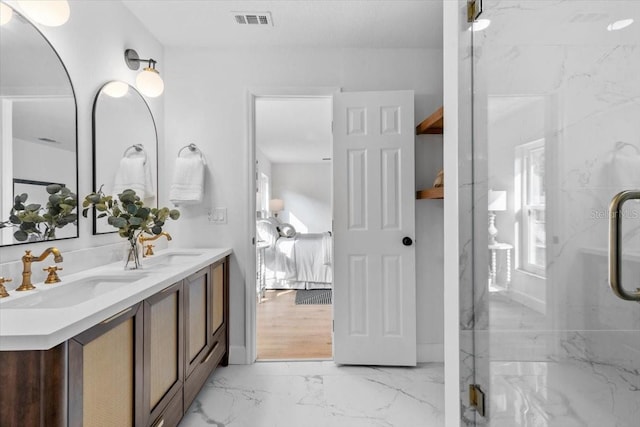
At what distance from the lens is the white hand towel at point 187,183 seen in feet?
8.79

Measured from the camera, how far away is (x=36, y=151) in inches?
62.2

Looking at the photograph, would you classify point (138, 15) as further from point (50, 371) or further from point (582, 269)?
point (582, 269)

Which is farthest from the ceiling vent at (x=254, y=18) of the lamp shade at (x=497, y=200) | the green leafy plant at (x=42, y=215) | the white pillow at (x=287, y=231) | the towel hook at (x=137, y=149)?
the white pillow at (x=287, y=231)

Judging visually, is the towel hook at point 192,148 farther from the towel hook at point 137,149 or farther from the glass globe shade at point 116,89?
the glass globe shade at point 116,89

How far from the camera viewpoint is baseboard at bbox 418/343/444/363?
282cm

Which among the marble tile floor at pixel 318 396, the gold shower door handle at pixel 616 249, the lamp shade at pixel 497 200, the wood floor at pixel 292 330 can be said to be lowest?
the marble tile floor at pixel 318 396

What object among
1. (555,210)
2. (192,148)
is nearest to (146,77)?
(192,148)

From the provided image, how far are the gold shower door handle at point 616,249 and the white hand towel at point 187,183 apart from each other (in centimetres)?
242

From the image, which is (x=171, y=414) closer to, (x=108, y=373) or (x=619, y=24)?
(x=108, y=373)

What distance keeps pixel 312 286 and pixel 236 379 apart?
270 cm

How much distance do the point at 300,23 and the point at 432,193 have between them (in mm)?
1432

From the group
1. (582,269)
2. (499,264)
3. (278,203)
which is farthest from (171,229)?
(278,203)

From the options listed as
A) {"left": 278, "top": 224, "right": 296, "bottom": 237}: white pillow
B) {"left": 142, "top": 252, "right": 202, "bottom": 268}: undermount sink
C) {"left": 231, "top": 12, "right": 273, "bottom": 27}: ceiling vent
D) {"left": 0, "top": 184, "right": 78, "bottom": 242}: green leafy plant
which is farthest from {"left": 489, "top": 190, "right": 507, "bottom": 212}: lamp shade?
{"left": 278, "top": 224, "right": 296, "bottom": 237}: white pillow

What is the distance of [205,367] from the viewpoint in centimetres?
224
